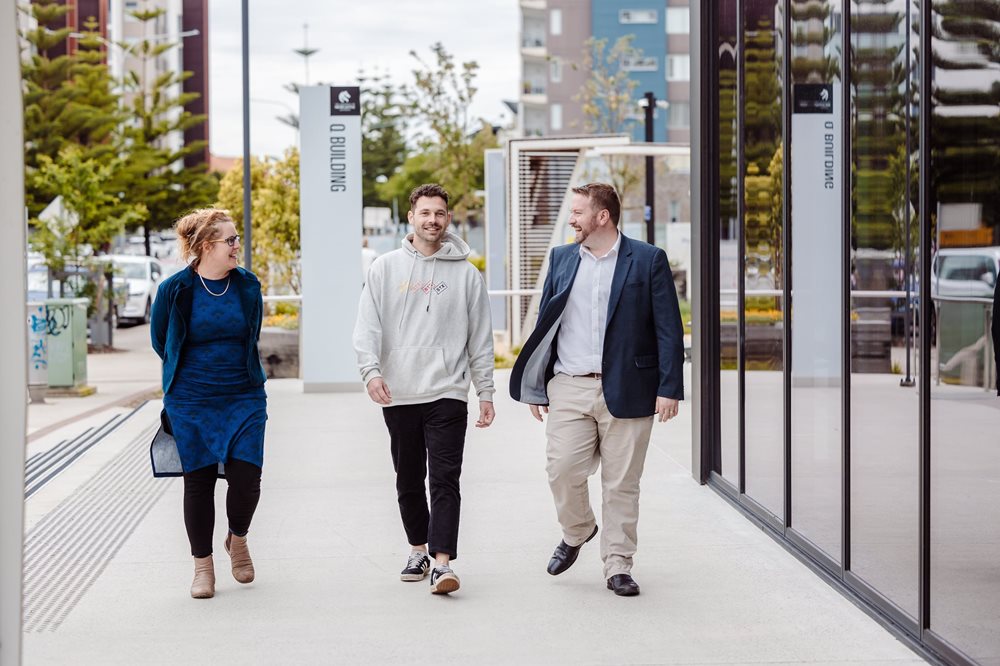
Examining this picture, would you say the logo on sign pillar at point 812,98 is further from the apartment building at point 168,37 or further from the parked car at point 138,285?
the apartment building at point 168,37

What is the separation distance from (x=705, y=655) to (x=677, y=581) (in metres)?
1.30

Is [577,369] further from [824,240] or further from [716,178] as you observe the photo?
[716,178]

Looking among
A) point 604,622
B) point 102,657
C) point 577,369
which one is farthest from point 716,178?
point 102,657

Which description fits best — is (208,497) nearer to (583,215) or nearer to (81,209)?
(583,215)

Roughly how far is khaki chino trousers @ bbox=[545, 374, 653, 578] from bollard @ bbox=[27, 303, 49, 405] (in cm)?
1155

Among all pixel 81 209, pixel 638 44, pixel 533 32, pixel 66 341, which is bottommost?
pixel 66 341

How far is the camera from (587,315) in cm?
651

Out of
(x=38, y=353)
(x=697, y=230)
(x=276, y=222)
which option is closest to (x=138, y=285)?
(x=276, y=222)

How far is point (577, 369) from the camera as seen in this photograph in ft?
21.4

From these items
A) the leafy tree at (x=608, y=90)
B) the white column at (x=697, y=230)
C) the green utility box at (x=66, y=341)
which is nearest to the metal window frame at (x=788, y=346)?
the white column at (x=697, y=230)

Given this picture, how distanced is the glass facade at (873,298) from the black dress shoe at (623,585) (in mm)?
924

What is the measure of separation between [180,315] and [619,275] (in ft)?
6.29

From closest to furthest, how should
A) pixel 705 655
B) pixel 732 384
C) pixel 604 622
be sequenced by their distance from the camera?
pixel 705 655
pixel 604 622
pixel 732 384

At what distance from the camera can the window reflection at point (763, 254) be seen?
25.2ft
